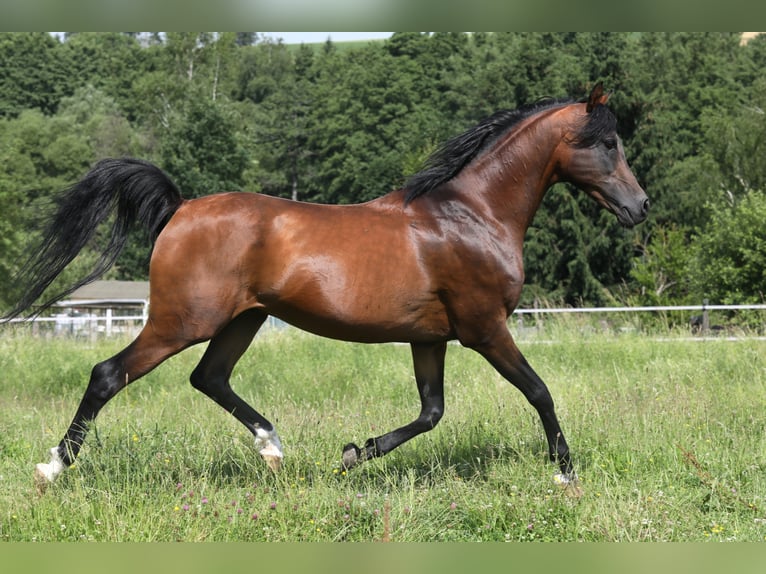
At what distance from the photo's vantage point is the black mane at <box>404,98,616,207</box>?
5625mm

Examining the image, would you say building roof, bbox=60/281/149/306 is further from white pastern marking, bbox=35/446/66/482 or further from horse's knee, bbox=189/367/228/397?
white pastern marking, bbox=35/446/66/482

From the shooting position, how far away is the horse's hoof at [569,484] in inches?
202

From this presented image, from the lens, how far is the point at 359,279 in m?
5.31

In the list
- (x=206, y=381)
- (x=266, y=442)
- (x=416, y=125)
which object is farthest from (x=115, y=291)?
(x=266, y=442)

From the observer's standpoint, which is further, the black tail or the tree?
the tree

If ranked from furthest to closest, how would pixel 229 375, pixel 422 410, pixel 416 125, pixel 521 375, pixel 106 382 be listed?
pixel 416 125 → pixel 229 375 → pixel 422 410 → pixel 521 375 → pixel 106 382

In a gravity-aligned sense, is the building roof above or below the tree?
below

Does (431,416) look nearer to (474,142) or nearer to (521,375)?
(521,375)

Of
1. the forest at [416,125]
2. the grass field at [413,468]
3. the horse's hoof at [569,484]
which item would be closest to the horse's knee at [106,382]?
the grass field at [413,468]

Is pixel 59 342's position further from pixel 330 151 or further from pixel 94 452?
pixel 330 151

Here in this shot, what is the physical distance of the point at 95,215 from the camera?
578cm

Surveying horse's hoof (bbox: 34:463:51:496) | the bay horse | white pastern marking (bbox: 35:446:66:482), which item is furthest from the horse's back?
horse's hoof (bbox: 34:463:51:496)

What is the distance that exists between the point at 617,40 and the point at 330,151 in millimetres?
22640

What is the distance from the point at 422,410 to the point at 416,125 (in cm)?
4805
